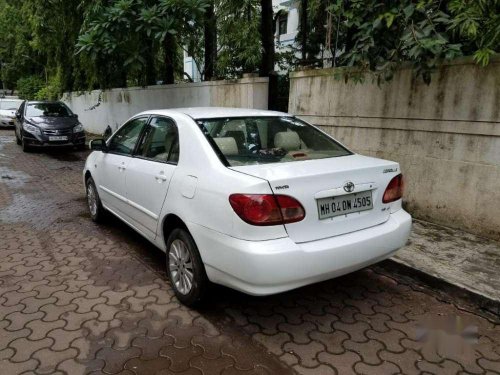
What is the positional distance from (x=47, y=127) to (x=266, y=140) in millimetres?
10513

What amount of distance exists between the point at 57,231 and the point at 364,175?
4002 millimetres

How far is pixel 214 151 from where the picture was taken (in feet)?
10.2

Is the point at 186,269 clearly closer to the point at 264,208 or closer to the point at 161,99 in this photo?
the point at 264,208

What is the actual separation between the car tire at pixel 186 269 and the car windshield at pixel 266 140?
2.37 feet

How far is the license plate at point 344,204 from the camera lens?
2.80 metres

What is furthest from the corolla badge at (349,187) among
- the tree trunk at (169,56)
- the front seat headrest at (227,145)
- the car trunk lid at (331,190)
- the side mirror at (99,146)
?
the tree trunk at (169,56)

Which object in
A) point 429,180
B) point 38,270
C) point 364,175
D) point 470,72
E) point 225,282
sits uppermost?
point 470,72

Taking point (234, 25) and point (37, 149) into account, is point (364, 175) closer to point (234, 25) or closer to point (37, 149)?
point (234, 25)

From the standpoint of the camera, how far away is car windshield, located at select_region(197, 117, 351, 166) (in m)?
3.23

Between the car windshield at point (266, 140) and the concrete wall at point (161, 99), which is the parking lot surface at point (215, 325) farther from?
the concrete wall at point (161, 99)

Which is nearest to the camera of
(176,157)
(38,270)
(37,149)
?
(176,157)

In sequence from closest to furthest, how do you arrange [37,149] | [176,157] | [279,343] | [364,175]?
[279,343]
[364,175]
[176,157]
[37,149]

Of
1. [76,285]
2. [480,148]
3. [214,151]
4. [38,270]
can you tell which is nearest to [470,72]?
[480,148]

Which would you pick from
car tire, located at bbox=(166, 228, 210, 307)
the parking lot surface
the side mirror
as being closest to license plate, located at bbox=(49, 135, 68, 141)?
the side mirror
